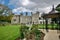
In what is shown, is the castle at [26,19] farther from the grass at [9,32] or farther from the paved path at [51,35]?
the paved path at [51,35]

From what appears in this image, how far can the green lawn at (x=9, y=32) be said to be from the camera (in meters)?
3.81

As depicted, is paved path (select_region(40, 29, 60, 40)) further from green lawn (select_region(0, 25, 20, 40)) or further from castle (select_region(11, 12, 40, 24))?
green lawn (select_region(0, 25, 20, 40))

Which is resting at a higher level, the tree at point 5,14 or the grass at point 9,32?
the tree at point 5,14

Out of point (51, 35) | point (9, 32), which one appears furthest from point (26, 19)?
point (51, 35)

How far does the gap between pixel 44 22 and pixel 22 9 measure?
A: 589 millimetres

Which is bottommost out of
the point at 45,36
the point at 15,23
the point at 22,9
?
the point at 45,36

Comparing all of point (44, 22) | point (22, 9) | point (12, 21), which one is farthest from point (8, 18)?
point (44, 22)

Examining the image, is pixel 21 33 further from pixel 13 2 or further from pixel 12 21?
pixel 13 2

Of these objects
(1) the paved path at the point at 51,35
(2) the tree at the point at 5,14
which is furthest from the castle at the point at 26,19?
(1) the paved path at the point at 51,35

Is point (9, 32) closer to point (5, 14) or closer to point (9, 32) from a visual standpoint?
point (9, 32)

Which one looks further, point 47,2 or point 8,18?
point 47,2

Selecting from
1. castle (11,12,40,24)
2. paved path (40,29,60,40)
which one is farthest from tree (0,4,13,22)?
paved path (40,29,60,40)

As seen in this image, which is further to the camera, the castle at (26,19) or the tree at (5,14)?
the castle at (26,19)

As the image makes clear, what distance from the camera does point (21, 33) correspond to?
3902 millimetres
